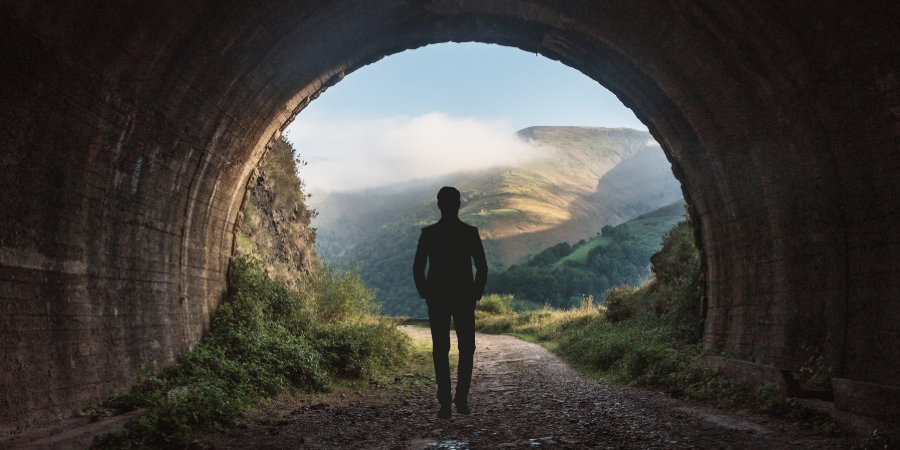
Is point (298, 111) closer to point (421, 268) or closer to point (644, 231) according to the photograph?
point (421, 268)

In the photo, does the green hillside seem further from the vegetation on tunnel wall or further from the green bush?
the vegetation on tunnel wall

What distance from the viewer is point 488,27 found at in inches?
350

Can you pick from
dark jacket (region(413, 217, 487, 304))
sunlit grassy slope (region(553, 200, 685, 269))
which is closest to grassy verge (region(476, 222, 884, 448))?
dark jacket (region(413, 217, 487, 304))

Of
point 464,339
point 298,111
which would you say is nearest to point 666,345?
point 464,339

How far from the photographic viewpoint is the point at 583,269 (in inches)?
2736

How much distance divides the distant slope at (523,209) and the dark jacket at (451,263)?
69.7 meters

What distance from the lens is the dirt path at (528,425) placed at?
17.7 ft

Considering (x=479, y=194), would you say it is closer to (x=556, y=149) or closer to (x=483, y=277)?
(x=556, y=149)

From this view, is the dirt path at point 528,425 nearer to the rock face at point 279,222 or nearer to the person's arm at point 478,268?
the person's arm at point 478,268

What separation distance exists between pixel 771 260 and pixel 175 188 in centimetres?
924

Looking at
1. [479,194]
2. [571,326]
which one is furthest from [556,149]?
[571,326]

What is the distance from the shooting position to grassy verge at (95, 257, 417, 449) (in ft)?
19.7

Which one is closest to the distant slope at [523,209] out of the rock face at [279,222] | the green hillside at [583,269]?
the green hillside at [583,269]

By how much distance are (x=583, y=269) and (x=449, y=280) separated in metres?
66.8
